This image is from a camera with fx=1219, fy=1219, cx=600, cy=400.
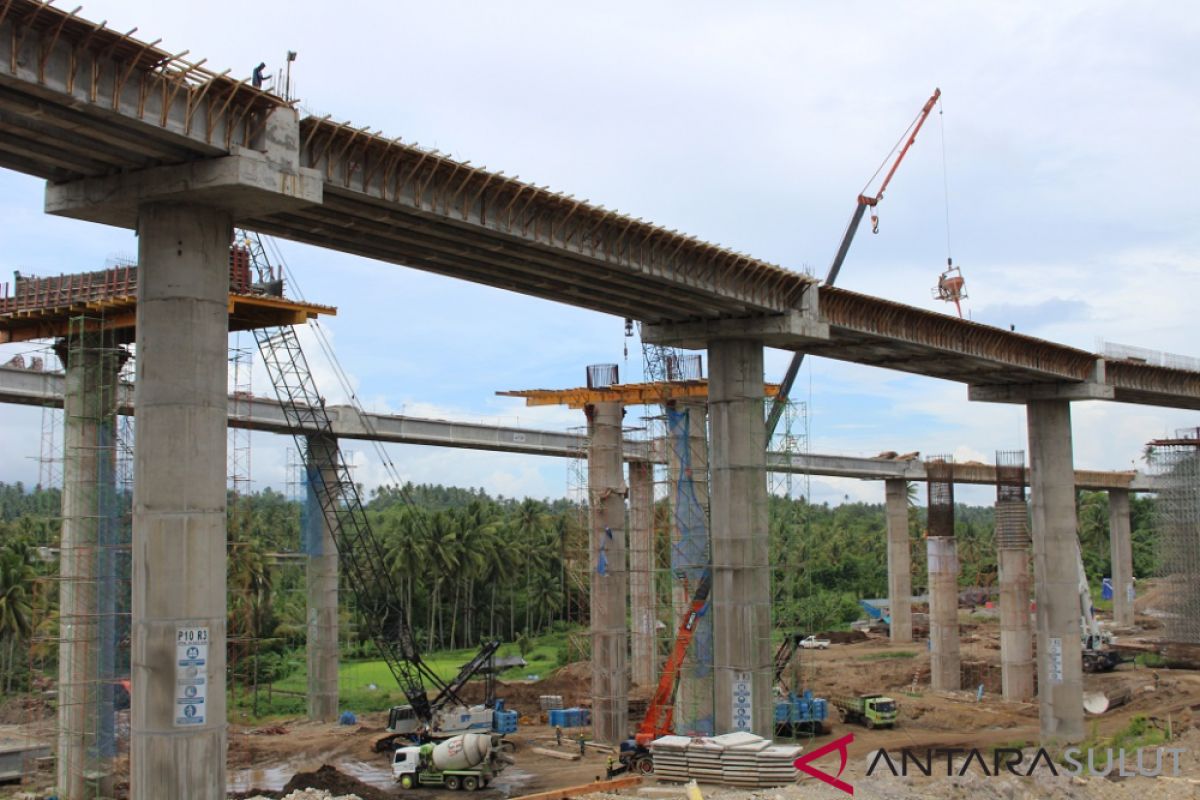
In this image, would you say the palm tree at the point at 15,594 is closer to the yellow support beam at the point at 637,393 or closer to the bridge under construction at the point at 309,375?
the bridge under construction at the point at 309,375

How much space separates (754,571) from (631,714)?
1965 cm

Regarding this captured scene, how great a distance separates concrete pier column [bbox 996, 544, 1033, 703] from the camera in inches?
2448

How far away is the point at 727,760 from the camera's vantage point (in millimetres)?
35781

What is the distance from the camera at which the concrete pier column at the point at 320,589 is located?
5409cm

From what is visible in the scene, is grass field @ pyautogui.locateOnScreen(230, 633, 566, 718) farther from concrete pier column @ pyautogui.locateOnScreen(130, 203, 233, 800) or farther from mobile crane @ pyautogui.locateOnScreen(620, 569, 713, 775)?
concrete pier column @ pyautogui.locateOnScreen(130, 203, 233, 800)

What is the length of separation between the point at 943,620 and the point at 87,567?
45.9 meters

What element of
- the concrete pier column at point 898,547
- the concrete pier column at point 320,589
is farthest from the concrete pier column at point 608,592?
the concrete pier column at point 898,547

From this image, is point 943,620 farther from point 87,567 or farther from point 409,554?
point 87,567

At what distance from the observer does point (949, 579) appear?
6644cm

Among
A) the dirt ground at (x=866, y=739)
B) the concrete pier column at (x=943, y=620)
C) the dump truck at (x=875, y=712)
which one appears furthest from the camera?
the concrete pier column at (x=943, y=620)

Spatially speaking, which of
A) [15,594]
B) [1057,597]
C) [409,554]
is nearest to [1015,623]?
[1057,597]

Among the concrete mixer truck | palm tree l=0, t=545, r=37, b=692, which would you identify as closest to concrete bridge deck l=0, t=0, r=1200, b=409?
the concrete mixer truck

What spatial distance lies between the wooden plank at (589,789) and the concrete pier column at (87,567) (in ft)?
44.6

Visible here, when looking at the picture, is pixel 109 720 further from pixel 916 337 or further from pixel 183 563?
pixel 916 337
